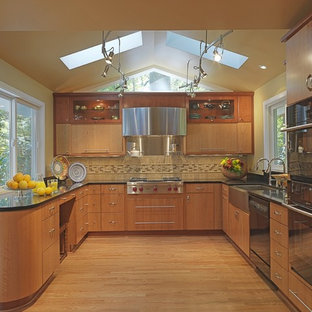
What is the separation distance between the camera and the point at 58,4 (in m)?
2.01

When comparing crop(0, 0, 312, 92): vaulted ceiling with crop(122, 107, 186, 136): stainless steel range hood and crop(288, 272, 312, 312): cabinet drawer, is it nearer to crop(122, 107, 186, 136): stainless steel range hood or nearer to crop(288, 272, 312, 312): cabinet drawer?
crop(122, 107, 186, 136): stainless steel range hood

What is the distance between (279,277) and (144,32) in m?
3.20

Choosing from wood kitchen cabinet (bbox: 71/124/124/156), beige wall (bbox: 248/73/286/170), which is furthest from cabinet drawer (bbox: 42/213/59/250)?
beige wall (bbox: 248/73/286/170)

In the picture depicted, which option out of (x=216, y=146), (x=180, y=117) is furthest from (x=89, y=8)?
(x=216, y=146)

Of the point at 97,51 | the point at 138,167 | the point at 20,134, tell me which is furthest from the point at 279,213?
the point at 20,134

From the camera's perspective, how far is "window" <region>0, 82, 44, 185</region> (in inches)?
137

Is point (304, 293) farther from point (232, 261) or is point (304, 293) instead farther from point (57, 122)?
point (57, 122)

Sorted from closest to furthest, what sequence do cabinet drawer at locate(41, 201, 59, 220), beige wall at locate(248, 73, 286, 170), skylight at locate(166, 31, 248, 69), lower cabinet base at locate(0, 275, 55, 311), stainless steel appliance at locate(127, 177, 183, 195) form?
lower cabinet base at locate(0, 275, 55, 311) < cabinet drawer at locate(41, 201, 59, 220) < skylight at locate(166, 31, 248, 69) < beige wall at locate(248, 73, 286, 170) < stainless steel appliance at locate(127, 177, 183, 195)

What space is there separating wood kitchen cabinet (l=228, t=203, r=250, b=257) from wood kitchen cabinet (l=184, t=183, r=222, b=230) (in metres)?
0.48

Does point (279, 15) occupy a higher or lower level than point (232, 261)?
higher

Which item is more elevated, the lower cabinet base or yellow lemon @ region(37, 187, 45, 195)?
yellow lemon @ region(37, 187, 45, 195)

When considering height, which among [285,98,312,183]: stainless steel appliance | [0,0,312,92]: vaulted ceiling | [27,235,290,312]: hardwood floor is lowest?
[27,235,290,312]: hardwood floor

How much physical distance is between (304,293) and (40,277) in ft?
7.22

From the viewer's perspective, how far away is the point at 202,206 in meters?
4.66
